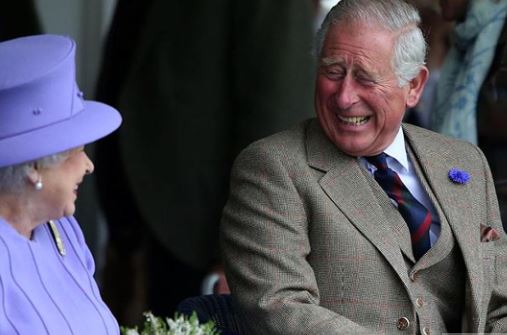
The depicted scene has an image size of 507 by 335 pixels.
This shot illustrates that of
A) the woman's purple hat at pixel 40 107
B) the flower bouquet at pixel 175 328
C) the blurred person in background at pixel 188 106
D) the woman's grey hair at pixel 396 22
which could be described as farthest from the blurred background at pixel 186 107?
the woman's purple hat at pixel 40 107

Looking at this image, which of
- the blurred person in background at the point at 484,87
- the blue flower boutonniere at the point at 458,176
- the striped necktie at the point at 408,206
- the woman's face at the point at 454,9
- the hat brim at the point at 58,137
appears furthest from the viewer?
the woman's face at the point at 454,9

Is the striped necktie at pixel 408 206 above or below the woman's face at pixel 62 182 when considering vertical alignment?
below

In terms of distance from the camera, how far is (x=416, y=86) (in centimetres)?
397

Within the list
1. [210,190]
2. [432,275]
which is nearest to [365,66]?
[432,275]

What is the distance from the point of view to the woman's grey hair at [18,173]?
314 centimetres

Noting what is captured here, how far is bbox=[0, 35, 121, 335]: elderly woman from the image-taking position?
3119 mm

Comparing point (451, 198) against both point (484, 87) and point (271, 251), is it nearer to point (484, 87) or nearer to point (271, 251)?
point (271, 251)

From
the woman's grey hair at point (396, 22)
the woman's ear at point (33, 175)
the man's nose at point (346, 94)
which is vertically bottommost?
the woman's ear at point (33, 175)

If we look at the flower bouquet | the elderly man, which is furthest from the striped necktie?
the flower bouquet

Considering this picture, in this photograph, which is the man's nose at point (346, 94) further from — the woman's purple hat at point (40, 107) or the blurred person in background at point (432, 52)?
the blurred person in background at point (432, 52)

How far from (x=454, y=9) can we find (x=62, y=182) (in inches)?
84.9

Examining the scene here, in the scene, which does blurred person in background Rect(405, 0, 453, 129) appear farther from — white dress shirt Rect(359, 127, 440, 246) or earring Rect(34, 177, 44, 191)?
earring Rect(34, 177, 44, 191)

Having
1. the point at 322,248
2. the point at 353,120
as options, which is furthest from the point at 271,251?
the point at 353,120

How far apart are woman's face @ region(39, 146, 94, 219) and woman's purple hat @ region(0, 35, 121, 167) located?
80 mm
